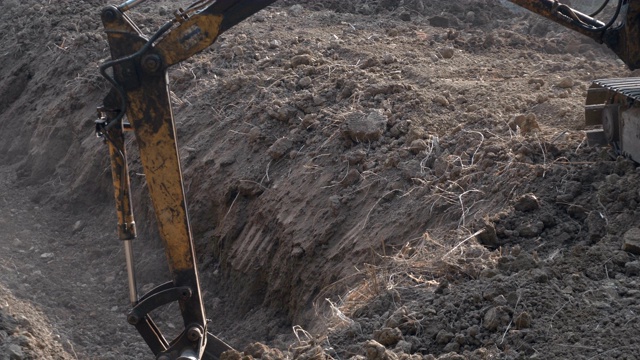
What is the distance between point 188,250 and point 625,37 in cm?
252

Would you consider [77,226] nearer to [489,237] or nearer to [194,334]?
[194,334]

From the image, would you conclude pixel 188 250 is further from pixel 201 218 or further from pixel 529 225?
pixel 201 218

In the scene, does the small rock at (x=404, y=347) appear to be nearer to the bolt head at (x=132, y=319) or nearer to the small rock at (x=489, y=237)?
the small rock at (x=489, y=237)

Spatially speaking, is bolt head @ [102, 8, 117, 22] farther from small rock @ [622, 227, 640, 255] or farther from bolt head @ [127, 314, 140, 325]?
small rock @ [622, 227, 640, 255]

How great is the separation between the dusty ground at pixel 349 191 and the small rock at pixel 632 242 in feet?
0.12

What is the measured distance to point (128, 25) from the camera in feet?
14.7

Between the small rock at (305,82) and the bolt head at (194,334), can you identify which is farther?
the small rock at (305,82)

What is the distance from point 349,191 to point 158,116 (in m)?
1.92

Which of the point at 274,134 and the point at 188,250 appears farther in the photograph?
the point at 274,134

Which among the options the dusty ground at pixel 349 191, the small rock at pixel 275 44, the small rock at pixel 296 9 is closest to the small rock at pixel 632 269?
the dusty ground at pixel 349 191

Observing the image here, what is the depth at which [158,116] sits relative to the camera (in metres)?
4.54

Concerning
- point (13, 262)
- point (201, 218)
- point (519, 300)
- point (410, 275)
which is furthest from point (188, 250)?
point (13, 262)

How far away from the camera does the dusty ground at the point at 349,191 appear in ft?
13.9

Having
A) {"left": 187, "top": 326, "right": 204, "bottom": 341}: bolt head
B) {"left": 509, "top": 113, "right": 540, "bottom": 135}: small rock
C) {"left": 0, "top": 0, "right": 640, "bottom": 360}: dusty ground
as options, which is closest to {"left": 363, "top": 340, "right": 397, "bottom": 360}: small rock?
Answer: {"left": 0, "top": 0, "right": 640, "bottom": 360}: dusty ground
